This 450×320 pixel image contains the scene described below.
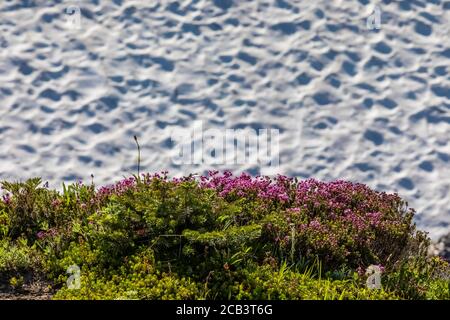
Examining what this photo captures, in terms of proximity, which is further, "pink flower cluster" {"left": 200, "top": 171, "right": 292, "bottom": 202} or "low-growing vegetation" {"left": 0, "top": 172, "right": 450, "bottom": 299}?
"pink flower cluster" {"left": 200, "top": 171, "right": 292, "bottom": 202}

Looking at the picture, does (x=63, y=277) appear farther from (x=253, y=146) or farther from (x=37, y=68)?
(x=37, y=68)

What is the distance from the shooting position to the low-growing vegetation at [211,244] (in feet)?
23.7

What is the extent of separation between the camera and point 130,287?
7.09 metres

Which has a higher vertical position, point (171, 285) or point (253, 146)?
point (171, 285)

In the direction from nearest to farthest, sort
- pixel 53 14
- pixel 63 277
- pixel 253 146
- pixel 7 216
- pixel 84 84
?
pixel 63 277
pixel 7 216
pixel 253 146
pixel 84 84
pixel 53 14

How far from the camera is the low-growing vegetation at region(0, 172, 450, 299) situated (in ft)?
23.7

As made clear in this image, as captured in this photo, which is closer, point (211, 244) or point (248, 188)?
point (211, 244)

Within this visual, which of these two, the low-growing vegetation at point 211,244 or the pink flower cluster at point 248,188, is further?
the pink flower cluster at point 248,188

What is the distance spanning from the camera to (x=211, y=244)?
7352 millimetres

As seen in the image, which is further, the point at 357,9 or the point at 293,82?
the point at 357,9

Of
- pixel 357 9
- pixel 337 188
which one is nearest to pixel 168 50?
pixel 357 9

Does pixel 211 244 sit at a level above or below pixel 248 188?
above

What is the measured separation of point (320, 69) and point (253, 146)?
114 inches
